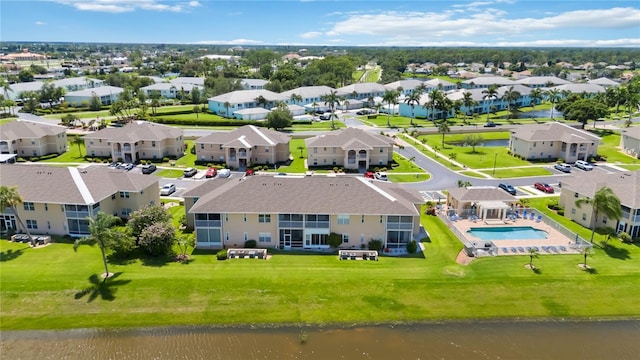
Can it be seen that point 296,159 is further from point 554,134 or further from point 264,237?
point 554,134

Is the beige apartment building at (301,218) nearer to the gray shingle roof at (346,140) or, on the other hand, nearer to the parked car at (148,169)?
the parked car at (148,169)

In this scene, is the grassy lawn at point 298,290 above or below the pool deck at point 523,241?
below

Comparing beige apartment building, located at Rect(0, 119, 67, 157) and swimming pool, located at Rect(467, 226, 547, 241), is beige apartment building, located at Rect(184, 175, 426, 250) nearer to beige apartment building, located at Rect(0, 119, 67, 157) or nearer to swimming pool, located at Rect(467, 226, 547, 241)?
swimming pool, located at Rect(467, 226, 547, 241)

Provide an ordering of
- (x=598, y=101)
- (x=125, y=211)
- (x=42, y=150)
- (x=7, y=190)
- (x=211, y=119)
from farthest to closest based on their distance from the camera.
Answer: (x=211, y=119) < (x=598, y=101) < (x=42, y=150) < (x=125, y=211) < (x=7, y=190)

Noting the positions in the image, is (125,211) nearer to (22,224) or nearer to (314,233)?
(22,224)

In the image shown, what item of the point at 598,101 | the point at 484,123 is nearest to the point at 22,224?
the point at 484,123

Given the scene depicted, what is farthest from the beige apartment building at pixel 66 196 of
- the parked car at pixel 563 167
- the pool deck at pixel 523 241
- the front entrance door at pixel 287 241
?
the parked car at pixel 563 167
